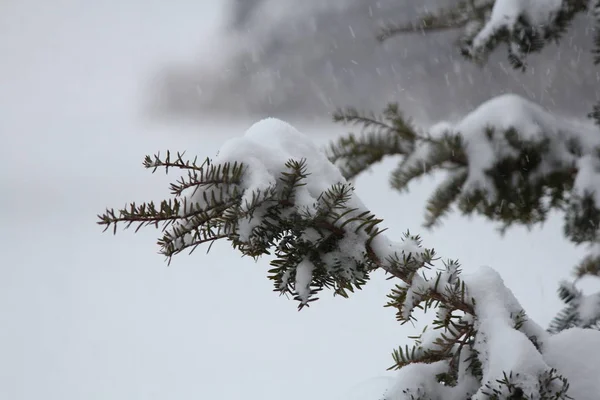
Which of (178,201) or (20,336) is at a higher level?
(20,336)

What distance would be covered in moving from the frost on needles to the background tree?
43cm

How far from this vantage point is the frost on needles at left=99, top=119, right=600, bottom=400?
44 cm

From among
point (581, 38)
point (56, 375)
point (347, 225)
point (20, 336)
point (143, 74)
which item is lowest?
point (347, 225)

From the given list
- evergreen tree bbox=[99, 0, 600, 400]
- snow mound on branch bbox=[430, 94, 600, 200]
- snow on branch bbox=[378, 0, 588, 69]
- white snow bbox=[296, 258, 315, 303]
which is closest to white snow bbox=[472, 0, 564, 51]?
snow on branch bbox=[378, 0, 588, 69]

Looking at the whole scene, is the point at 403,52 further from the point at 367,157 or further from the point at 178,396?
the point at 367,157

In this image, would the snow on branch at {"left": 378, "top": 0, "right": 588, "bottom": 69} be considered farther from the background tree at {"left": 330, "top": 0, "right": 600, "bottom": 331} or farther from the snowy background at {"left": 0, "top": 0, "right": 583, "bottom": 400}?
the snowy background at {"left": 0, "top": 0, "right": 583, "bottom": 400}

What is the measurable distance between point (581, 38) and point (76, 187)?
461 cm

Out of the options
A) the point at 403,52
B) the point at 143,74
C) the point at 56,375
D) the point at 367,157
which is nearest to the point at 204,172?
the point at 367,157

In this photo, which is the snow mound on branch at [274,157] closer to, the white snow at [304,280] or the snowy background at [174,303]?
the white snow at [304,280]

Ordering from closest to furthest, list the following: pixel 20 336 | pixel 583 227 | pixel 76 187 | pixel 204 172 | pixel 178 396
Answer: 1. pixel 204 172
2. pixel 583 227
3. pixel 178 396
4. pixel 20 336
5. pixel 76 187

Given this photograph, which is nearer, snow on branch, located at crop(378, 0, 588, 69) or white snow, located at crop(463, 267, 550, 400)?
white snow, located at crop(463, 267, 550, 400)

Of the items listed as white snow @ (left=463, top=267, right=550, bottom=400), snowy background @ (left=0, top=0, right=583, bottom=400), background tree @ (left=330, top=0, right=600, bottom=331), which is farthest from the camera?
snowy background @ (left=0, top=0, right=583, bottom=400)

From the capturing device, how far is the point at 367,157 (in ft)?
3.17

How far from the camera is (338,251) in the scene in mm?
475
